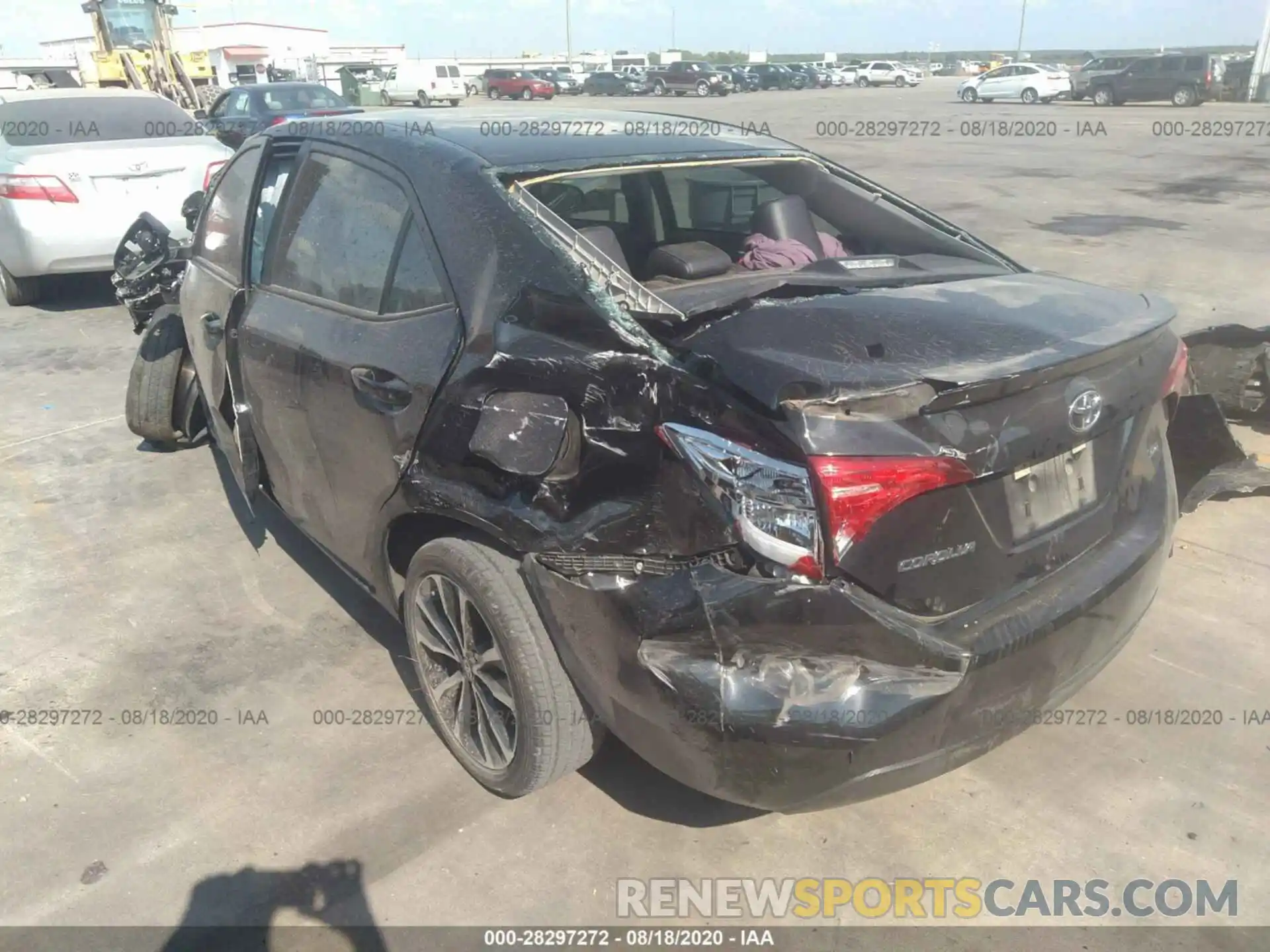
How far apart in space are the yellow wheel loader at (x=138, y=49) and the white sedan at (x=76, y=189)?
50.4 ft

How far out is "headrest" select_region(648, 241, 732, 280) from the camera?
296 centimetres

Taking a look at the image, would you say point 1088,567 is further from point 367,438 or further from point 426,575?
point 367,438

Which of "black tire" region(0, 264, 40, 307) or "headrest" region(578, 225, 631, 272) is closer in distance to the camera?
"headrest" region(578, 225, 631, 272)

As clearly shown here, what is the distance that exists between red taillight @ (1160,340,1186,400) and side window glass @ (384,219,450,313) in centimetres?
191

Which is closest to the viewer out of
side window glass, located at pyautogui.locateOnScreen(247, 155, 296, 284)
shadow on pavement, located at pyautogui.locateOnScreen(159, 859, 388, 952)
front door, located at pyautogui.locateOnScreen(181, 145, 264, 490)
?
shadow on pavement, located at pyautogui.locateOnScreen(159, 859, 388, 952)

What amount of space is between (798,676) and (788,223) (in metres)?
1.99

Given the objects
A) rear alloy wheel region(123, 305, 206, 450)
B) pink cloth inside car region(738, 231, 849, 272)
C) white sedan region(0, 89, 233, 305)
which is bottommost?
rear alloy wheel region(123, 305, 206, 450)

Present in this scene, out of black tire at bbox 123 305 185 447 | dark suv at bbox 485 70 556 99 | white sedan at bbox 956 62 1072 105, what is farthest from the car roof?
dark suv at bbox 485 70 556 99

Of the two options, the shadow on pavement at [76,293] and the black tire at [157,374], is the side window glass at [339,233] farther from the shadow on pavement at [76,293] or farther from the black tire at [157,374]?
the shadow on pavement at [76,293]

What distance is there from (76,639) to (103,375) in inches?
145

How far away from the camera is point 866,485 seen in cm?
192

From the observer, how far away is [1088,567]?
235 cm

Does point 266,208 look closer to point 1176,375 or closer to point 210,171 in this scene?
point 1176,375

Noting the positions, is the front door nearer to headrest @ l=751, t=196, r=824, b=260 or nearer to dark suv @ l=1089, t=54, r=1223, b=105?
headrest @ l=751, t=196, r=824, b=260
